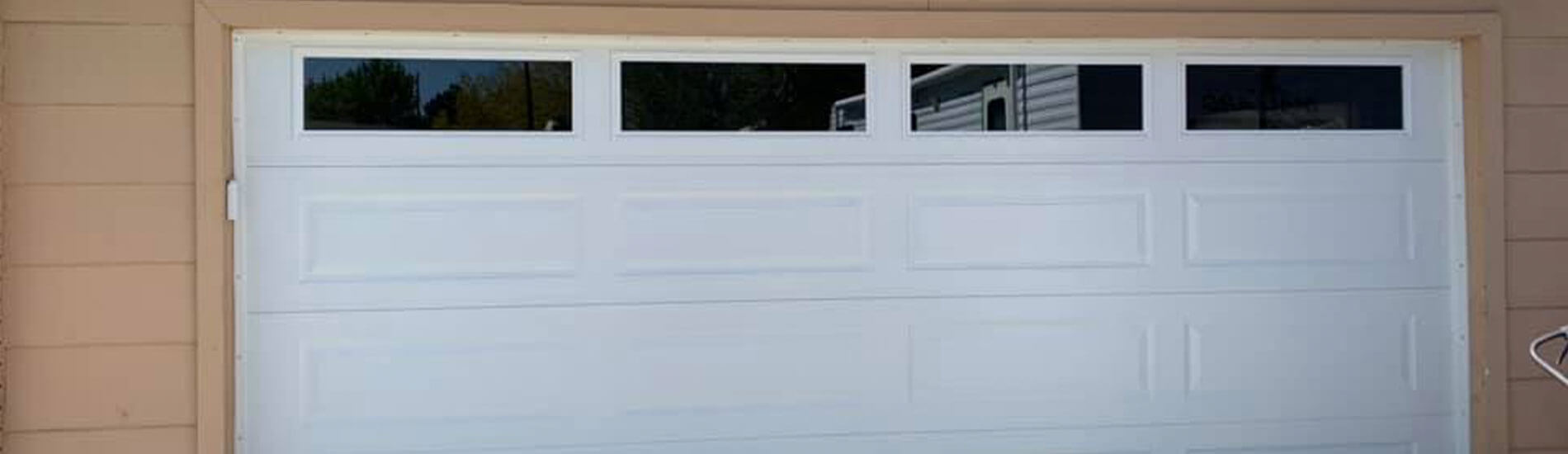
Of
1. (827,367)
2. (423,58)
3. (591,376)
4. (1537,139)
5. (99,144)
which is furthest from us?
(1537,139)

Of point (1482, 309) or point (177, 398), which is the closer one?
point (177, 398)

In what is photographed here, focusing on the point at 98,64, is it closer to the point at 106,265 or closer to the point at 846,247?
the point at 106,265

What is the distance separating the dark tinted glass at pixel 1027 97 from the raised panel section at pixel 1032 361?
0.63 metres

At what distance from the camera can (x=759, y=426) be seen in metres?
4.11

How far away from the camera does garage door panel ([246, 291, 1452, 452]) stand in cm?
393

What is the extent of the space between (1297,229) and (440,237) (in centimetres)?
268

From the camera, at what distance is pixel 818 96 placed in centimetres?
409

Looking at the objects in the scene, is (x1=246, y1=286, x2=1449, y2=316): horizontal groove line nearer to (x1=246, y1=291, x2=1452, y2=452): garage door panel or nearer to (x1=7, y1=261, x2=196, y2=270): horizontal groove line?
(x1=246, y1=291, x2=1452, y2=452): garage door panel

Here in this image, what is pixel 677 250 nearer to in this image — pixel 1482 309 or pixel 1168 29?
pixel 1168 29

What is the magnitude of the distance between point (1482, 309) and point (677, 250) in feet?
8.37

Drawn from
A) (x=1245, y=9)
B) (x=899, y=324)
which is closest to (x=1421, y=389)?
(x=1245, y=9)

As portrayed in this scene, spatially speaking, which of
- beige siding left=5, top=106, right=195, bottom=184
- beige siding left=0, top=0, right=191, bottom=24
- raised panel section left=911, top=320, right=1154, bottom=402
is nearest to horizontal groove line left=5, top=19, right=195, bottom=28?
beige siding left=0, top=0, right=191, bottom=24

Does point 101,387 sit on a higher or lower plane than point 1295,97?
lower

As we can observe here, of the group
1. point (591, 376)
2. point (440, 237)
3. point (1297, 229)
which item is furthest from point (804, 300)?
point (1297, 229)
